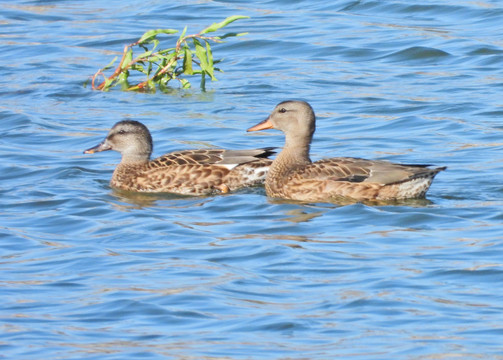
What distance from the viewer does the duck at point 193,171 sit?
1272 cm

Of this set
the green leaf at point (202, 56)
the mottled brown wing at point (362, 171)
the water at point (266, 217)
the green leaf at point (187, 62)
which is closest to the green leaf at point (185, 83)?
the water at point (266, 217)

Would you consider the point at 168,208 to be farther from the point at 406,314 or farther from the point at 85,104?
the point at 85,104

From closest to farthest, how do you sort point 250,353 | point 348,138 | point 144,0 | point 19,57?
point 250,353
point 348,138
point 19,57
point 144,0

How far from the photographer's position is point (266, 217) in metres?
11.5

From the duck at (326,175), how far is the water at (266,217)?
20cm

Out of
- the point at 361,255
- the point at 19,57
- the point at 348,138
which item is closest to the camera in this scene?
the point at 361,255

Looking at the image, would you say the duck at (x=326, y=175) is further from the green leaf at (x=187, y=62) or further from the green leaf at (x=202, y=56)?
the green leaf at (x=187, y=62)

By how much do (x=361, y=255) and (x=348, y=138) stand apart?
5014 millimetres

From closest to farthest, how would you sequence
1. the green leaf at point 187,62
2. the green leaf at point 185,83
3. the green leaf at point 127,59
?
the green leaf at point 187,62 < the green leaf at point 127,59 < the green leaf at point 185,83

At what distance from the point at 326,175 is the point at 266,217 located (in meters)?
0.88

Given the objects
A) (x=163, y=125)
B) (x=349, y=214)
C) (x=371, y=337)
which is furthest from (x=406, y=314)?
(x=163, y=125)

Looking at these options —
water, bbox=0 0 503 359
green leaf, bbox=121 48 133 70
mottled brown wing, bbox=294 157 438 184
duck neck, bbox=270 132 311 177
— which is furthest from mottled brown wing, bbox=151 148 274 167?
green leaf, bbox=121 48 133 70

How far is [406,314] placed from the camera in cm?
831

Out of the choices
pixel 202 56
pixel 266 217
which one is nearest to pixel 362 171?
pixel 266 217
